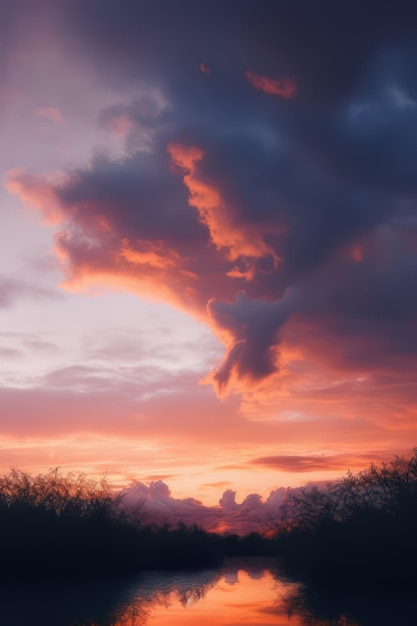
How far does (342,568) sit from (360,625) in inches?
1033

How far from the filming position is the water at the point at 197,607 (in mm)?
27625

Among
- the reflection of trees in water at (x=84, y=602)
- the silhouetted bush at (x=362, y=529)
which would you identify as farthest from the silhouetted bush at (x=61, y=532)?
the silhouetted bush at (x=362, y=529)

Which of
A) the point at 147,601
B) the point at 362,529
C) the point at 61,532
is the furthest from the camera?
the point at 61,532

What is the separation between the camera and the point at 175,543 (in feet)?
325

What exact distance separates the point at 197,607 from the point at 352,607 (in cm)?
906

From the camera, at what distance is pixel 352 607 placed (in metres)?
32.2

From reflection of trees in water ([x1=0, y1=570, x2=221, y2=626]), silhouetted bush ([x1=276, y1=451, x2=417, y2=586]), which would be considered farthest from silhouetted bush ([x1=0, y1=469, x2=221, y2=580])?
silhouetted bush ([x1=276, y1=451, x2=417, y2=586])

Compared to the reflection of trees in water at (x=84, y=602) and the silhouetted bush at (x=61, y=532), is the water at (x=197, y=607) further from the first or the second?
the silhouetted bush at (x=61, y=532)

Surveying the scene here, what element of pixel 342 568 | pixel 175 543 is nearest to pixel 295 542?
pixel 342 568

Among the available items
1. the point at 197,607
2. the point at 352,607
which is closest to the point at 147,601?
the point at 197,607

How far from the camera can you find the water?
90.6 feet

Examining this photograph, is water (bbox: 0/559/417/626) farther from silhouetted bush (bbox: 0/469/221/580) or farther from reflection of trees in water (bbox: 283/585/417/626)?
silhouetted bush (bbox: 0/469/221/580)

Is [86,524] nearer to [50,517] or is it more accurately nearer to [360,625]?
[50,517]

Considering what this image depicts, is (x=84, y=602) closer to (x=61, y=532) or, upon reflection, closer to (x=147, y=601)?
(x=147, y=601)
